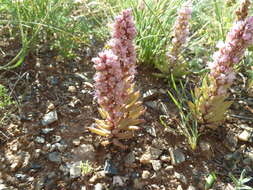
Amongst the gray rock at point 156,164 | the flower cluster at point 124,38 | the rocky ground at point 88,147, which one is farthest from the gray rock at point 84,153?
the flower cluster at point 124,38

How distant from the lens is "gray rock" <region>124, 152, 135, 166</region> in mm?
2557

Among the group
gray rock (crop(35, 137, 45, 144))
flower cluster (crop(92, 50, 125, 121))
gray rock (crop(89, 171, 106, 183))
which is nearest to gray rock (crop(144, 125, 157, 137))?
flower cluster (crop(92, 50, 125, 121))

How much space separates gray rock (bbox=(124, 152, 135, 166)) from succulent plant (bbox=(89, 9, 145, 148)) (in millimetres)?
122

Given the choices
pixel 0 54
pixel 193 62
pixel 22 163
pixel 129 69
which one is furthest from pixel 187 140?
pixel 0 54

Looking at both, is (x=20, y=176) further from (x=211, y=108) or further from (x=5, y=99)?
(x=211, y=108)

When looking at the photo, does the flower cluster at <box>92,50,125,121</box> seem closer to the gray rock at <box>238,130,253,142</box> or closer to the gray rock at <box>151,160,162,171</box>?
the gray rock at <box>151,160,162,171</box>

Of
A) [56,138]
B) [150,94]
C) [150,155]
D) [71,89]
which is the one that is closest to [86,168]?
[56,138]

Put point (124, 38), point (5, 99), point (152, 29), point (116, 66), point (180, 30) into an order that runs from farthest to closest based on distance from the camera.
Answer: point (152, 29) < point (180, 30) < point (5, 99) < point (124, 38) < point (116, 66)

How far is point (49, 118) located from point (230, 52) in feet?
5.89

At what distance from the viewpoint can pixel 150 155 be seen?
8.68 ft

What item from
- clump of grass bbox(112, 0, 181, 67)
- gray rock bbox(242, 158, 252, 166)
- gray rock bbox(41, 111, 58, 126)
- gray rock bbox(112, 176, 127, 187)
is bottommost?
gray rock bbox(112, 176, 127, 187)

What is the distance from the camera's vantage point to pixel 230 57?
256cm

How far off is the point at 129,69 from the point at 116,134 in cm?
60

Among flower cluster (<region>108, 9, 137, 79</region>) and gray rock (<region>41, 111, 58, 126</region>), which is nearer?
flower cluster (<region>108, 9, 137, 79</region>)
